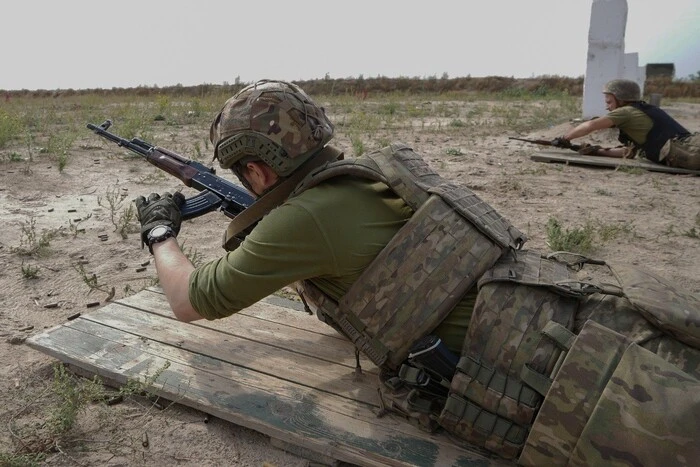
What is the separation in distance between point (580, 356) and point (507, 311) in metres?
0.27

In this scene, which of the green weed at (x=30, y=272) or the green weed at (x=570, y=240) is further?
the green weed at (x=570, y=240)

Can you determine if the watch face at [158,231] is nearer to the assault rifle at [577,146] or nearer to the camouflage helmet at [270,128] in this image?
the camouflage helmet at [270,128]

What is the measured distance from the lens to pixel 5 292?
12.4 ft

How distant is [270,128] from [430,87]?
23.5m

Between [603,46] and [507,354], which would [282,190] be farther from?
[603,46]

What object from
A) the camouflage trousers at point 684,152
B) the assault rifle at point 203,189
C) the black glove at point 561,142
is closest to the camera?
the assault rifle at point 203,189

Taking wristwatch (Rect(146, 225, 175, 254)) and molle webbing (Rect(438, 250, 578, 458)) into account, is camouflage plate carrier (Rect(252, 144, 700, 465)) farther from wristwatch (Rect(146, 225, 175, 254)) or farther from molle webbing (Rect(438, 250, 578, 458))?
wristwatch (Rect(146, 225, 175, 254))

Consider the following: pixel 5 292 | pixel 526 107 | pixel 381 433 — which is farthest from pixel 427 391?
pixel 526 107

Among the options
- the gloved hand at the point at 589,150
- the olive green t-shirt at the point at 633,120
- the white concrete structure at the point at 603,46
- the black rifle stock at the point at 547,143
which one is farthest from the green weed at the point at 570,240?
the white concrete structure at the point at 603,46

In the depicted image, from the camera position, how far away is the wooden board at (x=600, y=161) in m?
7.09

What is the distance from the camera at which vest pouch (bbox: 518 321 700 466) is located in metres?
1.70

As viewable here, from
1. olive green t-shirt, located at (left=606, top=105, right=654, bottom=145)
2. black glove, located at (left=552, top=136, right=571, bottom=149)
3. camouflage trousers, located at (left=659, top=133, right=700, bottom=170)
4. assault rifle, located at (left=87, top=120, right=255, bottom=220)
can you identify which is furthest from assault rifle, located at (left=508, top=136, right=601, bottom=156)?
assault rifle, located at (left=87, top=120, right=255, bottom=220)

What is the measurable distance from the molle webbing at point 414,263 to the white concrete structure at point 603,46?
32.2 feet

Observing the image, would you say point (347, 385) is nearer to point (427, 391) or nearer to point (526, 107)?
point (427, 391)
